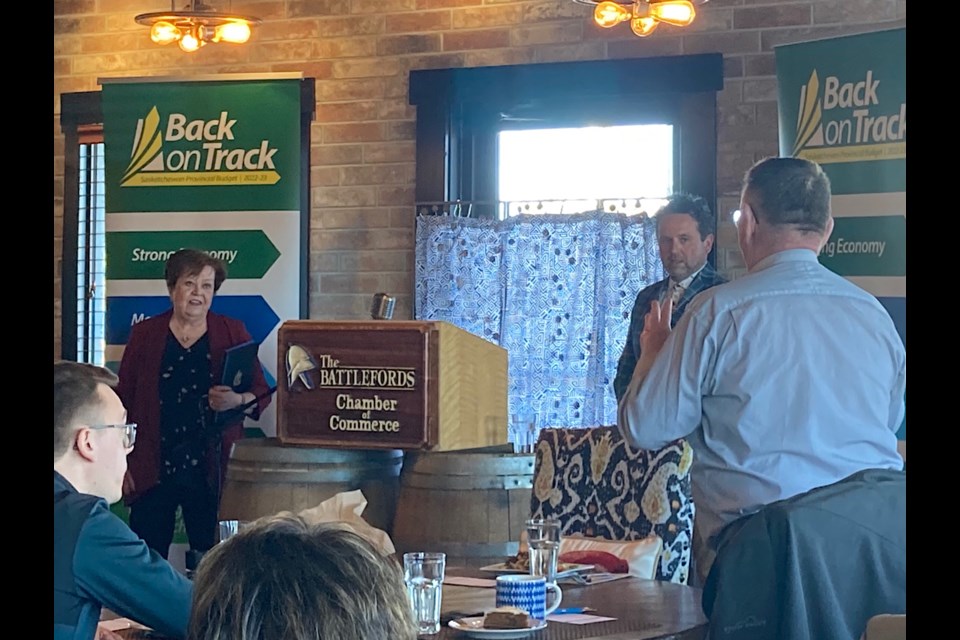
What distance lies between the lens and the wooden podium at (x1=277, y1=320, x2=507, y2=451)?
271 centimetres

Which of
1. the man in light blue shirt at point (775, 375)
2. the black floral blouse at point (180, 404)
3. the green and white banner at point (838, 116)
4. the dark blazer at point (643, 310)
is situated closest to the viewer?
the man in light blue shirt at point (775, 375)

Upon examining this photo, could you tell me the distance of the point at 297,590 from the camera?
100 cm

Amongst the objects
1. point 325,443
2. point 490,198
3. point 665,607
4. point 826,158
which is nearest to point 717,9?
point 490,198

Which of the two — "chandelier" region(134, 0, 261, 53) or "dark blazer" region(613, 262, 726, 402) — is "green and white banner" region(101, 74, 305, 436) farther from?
"dark blazer" region(613, 262, 726, 402)

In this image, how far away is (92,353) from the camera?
5730 millimetres

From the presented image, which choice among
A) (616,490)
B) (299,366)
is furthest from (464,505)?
(299,366)

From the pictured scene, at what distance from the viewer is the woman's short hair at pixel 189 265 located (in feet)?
15.1

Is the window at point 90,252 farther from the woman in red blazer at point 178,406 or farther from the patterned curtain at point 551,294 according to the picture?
the patterned curtain at point 551,294

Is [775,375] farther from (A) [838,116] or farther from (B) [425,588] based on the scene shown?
(A) [838,116]

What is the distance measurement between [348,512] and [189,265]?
1.93 meters

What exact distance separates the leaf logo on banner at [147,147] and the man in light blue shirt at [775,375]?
11.2 ft

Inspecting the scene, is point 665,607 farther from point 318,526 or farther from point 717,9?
point 717,9

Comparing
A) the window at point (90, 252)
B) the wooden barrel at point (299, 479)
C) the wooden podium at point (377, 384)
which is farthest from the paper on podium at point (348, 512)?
the window at point (90, 252)
